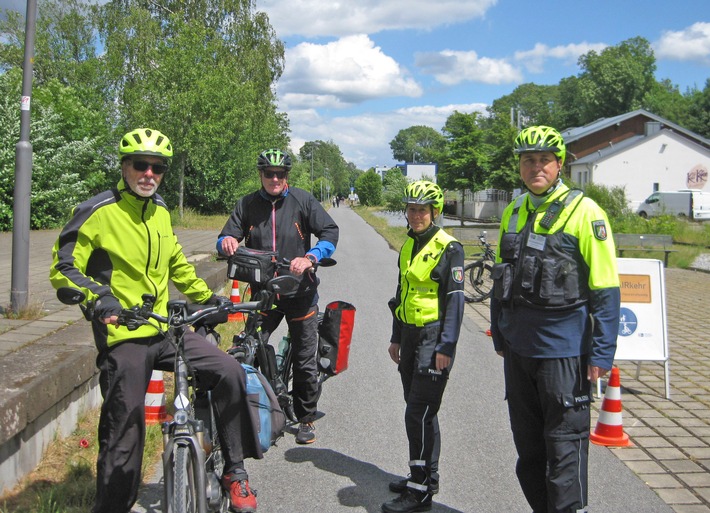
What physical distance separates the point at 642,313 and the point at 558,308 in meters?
4.01

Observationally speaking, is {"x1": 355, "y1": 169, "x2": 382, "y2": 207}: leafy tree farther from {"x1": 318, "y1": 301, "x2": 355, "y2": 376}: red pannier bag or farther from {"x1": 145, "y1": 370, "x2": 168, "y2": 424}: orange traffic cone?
{"x1": 145, "y1": 370, "x2": 168, "y2": 424}: orange traffic cone

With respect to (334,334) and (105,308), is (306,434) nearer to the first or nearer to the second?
(334,334)

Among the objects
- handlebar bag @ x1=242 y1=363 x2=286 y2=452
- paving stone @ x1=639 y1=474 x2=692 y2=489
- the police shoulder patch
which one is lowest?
paving stone @ x1=639 y1=474 x2=692 y2=489

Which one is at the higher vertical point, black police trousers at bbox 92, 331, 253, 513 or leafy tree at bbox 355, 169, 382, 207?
leafy tree at bbox 355, 169, 382, 207

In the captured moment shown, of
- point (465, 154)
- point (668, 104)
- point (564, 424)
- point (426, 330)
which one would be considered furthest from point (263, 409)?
point (668, 104)

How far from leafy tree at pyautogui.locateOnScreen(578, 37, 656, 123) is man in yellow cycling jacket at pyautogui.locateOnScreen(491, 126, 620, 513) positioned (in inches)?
3751

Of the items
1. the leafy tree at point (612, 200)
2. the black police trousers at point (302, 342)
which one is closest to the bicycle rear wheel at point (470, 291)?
the black police trousers at point (302, 342)

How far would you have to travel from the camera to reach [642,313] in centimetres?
700

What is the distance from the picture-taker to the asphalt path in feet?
14.1

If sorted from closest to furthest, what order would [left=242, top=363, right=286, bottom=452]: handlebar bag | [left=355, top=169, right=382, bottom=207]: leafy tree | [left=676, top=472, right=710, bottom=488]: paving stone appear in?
[left=242, top=363, right=286, bottom=452]: handlebar bag → [left=676, top=472, right=710, bottom=488]: paving stone → [left=355, top=169, right=382, bottom=207]: leafy tree

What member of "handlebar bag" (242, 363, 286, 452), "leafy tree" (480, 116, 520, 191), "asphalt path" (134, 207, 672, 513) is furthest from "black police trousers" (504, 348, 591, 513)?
"leafy tree" (480, 116, 520, 191)

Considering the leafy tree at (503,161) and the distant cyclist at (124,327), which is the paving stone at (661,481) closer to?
the distant cyclist at (124,327)

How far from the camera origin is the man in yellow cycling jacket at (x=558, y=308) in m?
3.37

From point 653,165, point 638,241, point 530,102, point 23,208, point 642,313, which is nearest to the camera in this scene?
point 642,313
